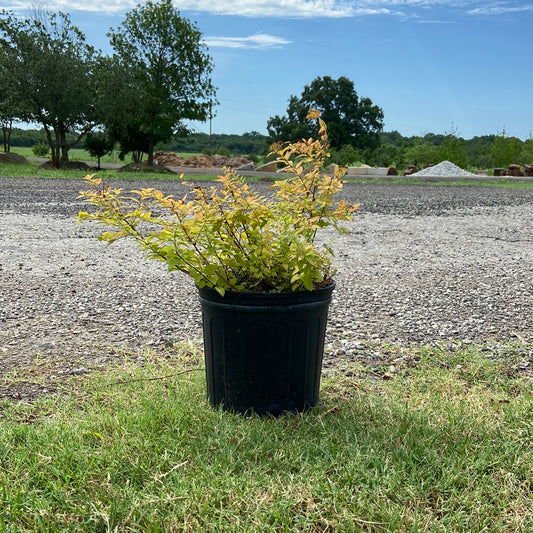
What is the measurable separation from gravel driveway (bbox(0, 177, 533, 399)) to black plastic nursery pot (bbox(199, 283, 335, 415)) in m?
0.70

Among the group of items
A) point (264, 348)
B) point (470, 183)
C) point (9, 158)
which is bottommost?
point (264, 348)

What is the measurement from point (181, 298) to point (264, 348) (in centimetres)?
206

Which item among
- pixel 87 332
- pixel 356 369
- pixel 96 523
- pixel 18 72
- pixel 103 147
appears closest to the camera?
pixel 96 523

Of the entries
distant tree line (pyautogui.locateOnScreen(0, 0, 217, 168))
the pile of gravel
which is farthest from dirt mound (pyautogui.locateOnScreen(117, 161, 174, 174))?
the pile of gravel

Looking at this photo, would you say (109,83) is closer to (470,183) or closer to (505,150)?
(470,183)

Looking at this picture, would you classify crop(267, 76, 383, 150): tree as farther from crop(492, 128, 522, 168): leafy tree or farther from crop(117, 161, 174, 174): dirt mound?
crop(117, 161, 174, 174): dirt mound

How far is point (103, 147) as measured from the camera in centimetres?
2697

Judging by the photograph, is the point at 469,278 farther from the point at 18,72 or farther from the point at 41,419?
the point at 18,72

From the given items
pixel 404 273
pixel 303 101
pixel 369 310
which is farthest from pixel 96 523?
pixel 303 101

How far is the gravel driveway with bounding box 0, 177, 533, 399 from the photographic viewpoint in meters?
3.28

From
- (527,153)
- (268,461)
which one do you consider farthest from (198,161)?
(268,461)

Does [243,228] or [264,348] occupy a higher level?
[243,228]

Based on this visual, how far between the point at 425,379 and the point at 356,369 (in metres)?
0.37

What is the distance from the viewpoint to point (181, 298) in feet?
13.9
